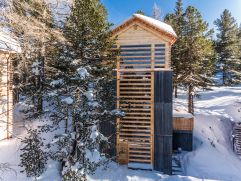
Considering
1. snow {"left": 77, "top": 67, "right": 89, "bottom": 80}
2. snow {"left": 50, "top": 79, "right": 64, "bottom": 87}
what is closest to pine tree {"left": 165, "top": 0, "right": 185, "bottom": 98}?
snow {"left": 77, "top": 67, "right": 89, "bottom": 80}

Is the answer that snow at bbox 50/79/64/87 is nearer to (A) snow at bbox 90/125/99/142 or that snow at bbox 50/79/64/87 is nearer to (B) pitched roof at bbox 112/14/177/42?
(A) snow at bbox 90/125/99/142

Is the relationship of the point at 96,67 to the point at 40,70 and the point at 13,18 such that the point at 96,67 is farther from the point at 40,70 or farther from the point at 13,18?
the point at 40,70

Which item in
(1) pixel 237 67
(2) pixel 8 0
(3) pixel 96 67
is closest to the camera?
(2) pixel 8 0

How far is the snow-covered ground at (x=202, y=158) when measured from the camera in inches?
457

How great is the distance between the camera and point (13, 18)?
7.80 m

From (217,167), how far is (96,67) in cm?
978

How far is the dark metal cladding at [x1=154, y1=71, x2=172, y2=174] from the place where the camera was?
13.6 m

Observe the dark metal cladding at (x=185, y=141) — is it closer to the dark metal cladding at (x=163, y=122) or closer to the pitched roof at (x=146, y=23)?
the dark metal cladding at (x=163, y=122)

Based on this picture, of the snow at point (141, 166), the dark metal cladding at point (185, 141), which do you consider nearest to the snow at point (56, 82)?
the snow at point (141, 166)

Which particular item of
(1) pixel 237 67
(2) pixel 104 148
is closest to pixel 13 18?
(2) pixel 104 148

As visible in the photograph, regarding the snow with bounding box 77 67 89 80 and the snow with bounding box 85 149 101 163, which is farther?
the snow with bounding box 85 149 101 163

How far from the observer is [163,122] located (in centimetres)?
1371

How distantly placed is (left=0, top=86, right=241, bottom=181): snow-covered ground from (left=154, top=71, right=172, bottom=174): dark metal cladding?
71 centimetres

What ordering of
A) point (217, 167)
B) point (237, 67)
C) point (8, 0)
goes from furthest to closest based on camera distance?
1. point (237, 67)
2. point (217, 167)
3. point (8, 0)
